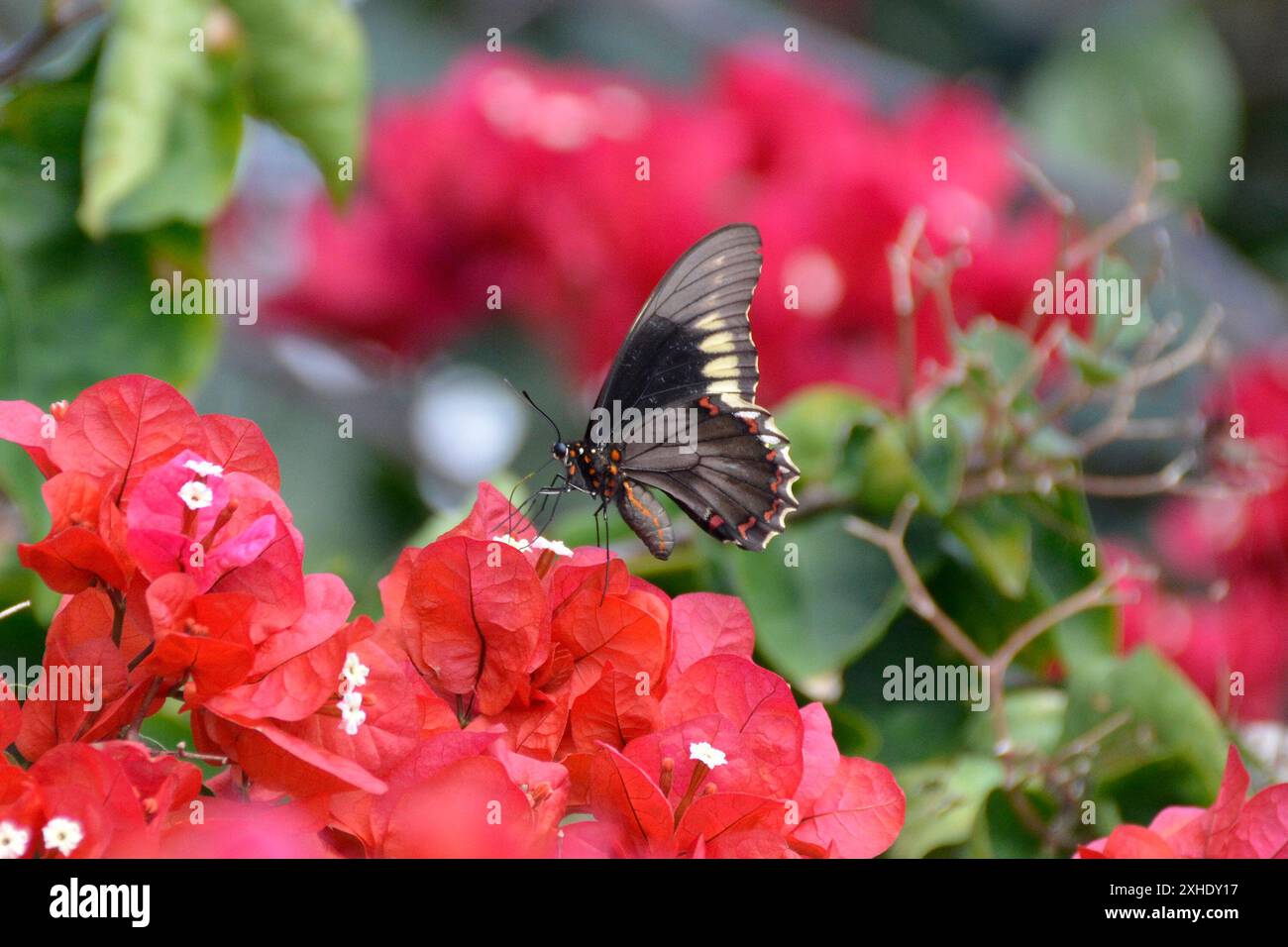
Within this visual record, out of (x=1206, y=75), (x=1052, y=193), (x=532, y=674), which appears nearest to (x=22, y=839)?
(x=532, y=674)

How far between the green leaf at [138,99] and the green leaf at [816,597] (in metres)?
0.36

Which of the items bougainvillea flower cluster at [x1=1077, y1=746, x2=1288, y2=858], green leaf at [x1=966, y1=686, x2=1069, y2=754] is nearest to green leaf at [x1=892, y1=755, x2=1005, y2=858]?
green leaf at [x1=966, y1=686, x2=1069, y2=754]

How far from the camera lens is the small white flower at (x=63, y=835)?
1.17 feet

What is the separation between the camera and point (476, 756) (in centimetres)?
38

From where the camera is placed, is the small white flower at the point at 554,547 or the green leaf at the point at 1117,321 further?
the green leaf at the point at 1117,321

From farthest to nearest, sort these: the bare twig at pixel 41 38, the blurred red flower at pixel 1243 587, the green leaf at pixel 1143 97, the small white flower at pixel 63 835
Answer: the green leaf at pixel 1143 97, the blurred red flower at pixel 1243 587, the bare twig at pixel 41 38, the small white flower at pixel 63 835

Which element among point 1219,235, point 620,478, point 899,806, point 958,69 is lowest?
point 899,806

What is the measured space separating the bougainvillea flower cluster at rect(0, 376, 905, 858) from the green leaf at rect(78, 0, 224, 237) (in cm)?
27

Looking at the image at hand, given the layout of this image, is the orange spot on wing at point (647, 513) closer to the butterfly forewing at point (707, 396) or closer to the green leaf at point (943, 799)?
the butterfly forewing at point (707, 396)

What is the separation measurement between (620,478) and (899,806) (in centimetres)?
25

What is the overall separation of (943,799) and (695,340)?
0.80ft

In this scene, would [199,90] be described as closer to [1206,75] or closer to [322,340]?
[322,340]

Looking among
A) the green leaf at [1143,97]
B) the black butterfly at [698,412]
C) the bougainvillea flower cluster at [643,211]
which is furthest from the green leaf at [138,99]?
the green leaf at [1143,97]

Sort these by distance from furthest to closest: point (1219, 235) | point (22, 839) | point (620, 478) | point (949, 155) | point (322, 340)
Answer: point (1219, 235)
point (322, 340)
point (949, 155)
point (620, 478)
point (22, 839)
